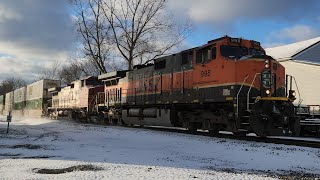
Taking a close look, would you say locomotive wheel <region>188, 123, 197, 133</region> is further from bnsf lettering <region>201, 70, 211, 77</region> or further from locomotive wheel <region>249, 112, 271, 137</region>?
locomotive wheel <region>249, 112, 271, 137</region>

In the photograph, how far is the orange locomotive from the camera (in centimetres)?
1391

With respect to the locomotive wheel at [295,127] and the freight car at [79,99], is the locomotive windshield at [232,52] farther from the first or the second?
the freight car at [79,99]

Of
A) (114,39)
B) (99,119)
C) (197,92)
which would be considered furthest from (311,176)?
(114,39)

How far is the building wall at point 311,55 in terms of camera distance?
99.7ft

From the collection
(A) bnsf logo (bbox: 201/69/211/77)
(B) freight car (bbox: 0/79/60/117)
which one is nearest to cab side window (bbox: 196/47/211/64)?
(A) bnsf logo (bbox: 201/69/211/77)

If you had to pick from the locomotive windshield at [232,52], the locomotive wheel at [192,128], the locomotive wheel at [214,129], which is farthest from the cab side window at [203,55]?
the locomotive wheel at [192,128]

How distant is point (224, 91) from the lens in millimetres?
15117

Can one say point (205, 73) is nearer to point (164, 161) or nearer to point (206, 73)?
point (206, 73)

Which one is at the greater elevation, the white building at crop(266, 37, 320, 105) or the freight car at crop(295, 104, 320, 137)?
the white building at crop(266, 37, 320, 105)

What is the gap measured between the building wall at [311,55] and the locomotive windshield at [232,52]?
50.3 ft

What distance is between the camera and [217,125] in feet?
53.4

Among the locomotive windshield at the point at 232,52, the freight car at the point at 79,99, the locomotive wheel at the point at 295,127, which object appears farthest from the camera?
the freight car at the point at 79,99

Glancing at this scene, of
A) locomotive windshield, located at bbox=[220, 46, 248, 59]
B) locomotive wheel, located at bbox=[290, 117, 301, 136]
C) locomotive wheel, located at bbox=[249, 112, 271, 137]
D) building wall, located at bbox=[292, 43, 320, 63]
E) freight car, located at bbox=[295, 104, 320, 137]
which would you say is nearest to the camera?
locomotive wheel, located at bbox=[249, 112, 271, 137]

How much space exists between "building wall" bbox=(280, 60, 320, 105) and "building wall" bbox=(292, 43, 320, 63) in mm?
693
